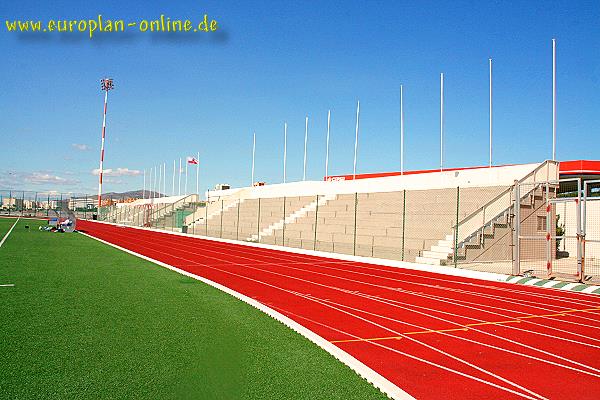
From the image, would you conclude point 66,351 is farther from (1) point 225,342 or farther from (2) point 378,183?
(2) point 378,183

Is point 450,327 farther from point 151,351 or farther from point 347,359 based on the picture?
point 151,351

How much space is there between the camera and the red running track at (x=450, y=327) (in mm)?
5398

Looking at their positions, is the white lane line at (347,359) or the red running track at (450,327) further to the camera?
the red running track at (450,327)

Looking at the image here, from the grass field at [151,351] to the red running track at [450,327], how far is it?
0.83 m

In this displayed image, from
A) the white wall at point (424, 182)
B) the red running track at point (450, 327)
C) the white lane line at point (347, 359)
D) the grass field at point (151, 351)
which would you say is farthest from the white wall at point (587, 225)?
the grass field at point (151, 351)

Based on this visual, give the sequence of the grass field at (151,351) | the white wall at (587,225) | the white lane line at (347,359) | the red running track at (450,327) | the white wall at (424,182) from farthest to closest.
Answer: the white wall at (424,182)
the white wall at (587,225)
the red running track at (450,327)
the white lane line at (347,359)
the grass field at (151,351)

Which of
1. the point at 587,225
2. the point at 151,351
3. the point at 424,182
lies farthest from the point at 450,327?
the point at 424,182

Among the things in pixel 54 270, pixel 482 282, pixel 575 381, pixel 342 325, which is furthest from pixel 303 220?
pixel 575 381

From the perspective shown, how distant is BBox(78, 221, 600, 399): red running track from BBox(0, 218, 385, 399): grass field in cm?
83

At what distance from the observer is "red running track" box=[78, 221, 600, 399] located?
5.40 metres

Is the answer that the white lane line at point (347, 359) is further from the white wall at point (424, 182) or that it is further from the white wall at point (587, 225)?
the white wall at point (424, 182)

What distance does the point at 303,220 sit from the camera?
1241 inches

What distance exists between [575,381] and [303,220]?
26180 millimetres

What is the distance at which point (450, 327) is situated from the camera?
808 cm
